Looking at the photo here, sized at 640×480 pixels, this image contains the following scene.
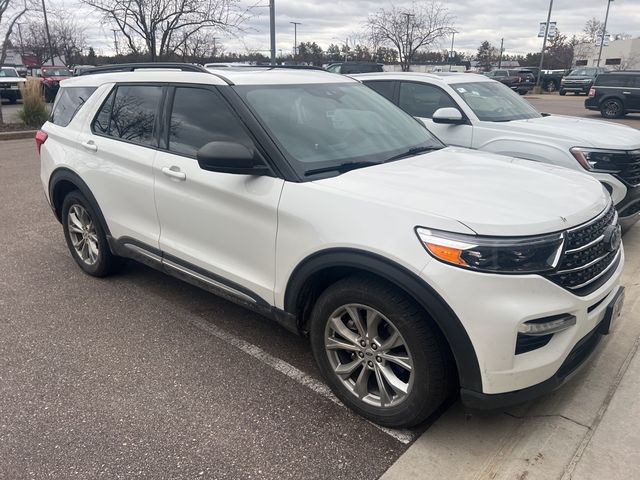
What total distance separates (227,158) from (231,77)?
0.82 m

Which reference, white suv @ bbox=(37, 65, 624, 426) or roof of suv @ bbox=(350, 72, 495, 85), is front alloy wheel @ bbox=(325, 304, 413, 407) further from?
roof of suv @ bbox=(350, 72, 495, 85)

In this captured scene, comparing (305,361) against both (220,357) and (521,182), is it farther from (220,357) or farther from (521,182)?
(521,182)

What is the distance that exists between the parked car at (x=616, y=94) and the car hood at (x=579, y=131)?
14.7m

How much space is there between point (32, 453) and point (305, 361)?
5.20 feet

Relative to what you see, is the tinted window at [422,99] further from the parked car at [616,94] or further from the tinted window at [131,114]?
the parked car at [616,94]

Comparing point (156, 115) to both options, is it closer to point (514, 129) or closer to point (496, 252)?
point (496, 252)

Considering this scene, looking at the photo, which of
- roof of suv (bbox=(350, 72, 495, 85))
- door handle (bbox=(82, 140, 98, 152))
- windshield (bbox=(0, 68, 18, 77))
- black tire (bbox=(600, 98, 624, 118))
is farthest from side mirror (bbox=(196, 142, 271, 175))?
windshield (bbox=(0, 68, 18, 77))

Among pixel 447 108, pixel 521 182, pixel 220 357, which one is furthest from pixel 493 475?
pixel 447 108

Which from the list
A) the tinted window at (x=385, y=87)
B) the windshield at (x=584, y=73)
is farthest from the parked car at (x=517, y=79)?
the tinted window at (x=385, y=87)

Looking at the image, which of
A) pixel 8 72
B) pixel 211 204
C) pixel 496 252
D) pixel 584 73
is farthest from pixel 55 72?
pixel 584 73

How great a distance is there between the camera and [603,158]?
5262mm

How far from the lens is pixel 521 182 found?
9.57 feet

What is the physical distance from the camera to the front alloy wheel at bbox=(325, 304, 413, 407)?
2.62 metres

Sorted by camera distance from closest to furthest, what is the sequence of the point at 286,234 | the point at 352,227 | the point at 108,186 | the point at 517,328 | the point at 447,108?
the point at 517,328 → the point at 352,227 → the point at 286,234 → the point at 108,186 → the point at 447,108
